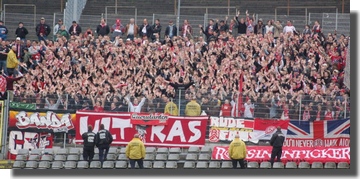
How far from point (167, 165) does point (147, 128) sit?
158 cm

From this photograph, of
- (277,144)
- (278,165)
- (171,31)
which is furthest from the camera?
(171,31)

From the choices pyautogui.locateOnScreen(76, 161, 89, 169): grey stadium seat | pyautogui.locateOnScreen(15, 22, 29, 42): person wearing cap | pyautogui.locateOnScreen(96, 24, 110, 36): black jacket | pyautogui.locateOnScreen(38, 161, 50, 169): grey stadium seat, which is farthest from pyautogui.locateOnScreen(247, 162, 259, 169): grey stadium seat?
pyautogui.locateOnScreen(15, 22, 29, 42): person wearing cap

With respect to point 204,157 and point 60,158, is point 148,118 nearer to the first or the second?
point 204,157

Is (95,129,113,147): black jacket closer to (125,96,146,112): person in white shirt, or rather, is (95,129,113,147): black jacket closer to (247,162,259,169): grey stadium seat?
(125,96,146,112): person in white shirt

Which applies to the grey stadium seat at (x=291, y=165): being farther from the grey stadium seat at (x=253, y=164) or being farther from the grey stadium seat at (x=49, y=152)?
the grey stadium seat at (x=49, y=152)

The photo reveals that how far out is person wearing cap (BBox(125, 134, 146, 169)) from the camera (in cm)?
2549

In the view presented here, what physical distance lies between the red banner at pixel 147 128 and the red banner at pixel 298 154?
1.05 m

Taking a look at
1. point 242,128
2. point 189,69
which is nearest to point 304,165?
point 242,128

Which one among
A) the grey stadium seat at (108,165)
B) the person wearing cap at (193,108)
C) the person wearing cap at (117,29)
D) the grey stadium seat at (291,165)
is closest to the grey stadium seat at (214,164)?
the grey stadium seat at (291,165)

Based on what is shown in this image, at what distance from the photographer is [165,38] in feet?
106

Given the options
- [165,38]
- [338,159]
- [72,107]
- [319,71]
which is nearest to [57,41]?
[165,38]

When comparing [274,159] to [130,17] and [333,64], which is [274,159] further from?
[130,17]

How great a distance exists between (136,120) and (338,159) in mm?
4933

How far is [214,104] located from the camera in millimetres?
27094
